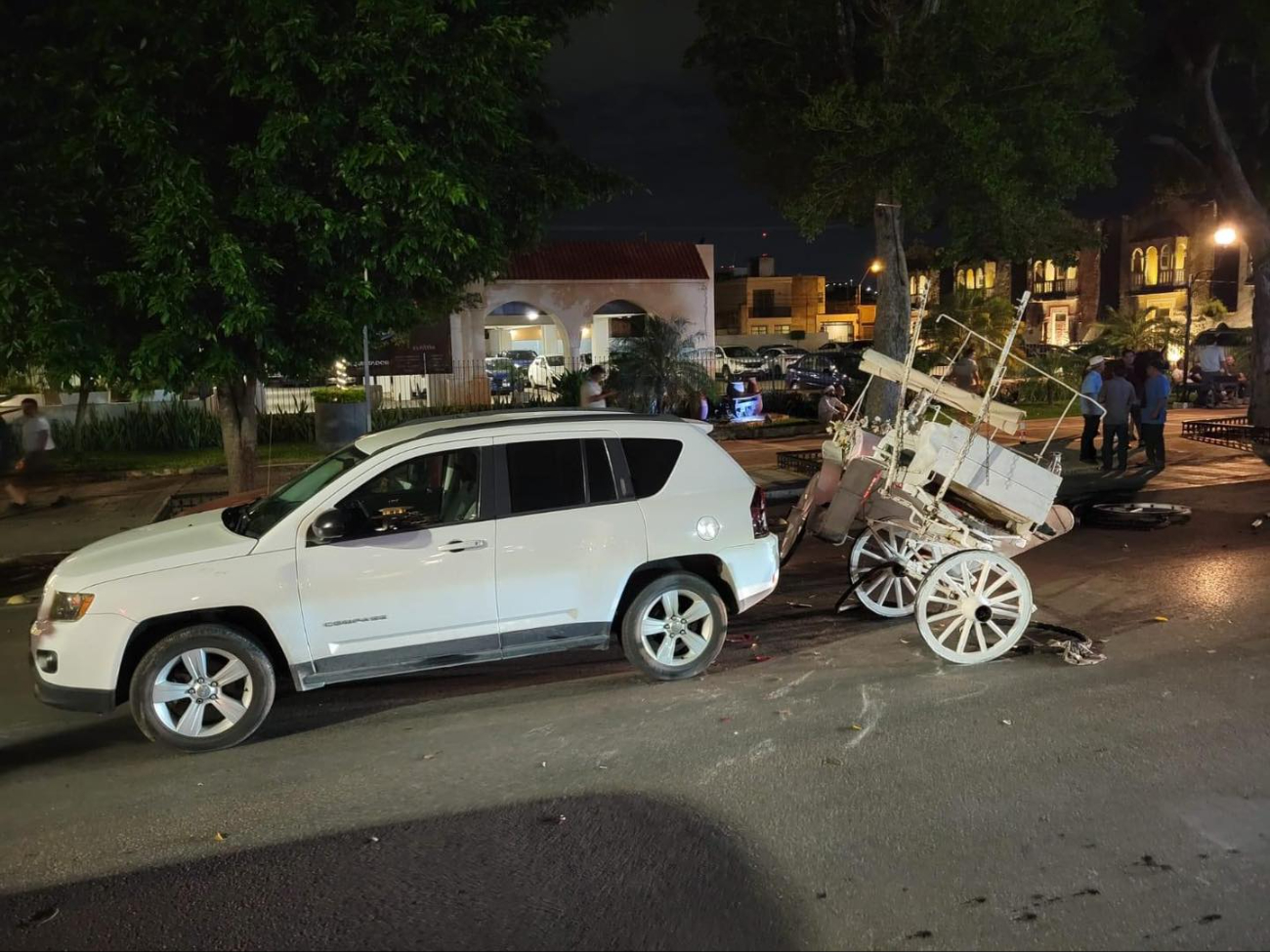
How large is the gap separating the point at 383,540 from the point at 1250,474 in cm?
1396

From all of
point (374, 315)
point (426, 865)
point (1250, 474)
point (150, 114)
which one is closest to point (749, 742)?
point (426, 865)

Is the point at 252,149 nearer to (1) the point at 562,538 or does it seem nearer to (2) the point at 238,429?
(2) the point at 238,429

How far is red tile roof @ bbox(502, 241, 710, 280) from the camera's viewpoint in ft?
93.9

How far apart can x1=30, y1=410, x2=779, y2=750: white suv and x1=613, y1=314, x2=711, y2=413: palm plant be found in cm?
1330

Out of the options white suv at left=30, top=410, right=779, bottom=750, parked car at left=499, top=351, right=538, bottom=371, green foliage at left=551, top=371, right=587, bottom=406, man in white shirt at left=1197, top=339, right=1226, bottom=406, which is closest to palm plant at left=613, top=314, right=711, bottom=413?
green foliage at left=551, top=371, right=587, bottom=406

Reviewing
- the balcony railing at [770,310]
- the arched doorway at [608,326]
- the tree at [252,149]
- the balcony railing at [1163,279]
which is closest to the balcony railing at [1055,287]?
the balcony railing at [1163,279]

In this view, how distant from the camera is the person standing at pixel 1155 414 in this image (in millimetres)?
14609

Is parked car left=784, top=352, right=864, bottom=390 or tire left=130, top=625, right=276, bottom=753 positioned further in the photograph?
parked car left=784, top=352, right=864, bottom=390

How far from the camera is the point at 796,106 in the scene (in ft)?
53.7

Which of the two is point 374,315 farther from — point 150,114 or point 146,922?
point 146,922

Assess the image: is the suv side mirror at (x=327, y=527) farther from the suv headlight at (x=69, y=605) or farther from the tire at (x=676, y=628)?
the tire at (x=676, y=628)

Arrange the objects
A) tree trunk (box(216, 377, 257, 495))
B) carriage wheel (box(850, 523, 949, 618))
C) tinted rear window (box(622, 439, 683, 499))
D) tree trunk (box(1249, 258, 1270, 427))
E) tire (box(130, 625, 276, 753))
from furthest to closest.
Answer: tree trunk (box(1249, 258, 1270, 427))
tree trunk (box(216, 377, 257, 495))
carriage wheel (box(850, 523, 949, 618))
tinted rear window (box(622, 439, 683, 499))
tire (box(130, 625, 276, 753))

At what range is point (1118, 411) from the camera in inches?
579

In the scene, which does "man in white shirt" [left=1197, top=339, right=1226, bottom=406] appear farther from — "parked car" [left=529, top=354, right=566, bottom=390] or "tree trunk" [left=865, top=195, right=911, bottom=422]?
"parked car" [left=529, top=354, right=566, bottom=390]
